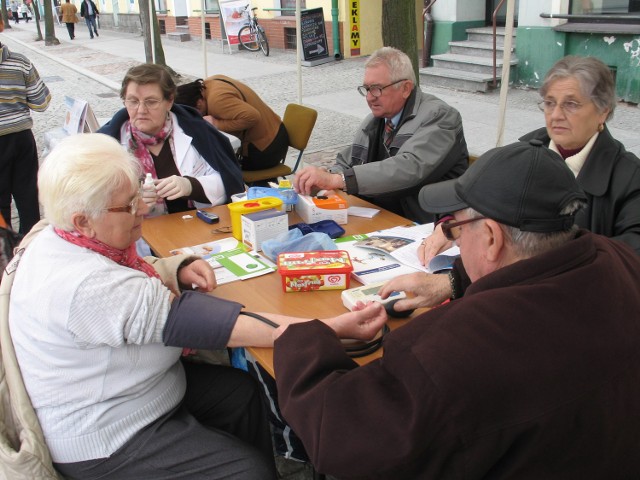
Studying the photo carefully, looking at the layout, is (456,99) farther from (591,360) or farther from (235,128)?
(591,360)

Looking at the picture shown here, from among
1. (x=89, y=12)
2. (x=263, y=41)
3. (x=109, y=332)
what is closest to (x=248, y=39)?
(x=263, y=41)

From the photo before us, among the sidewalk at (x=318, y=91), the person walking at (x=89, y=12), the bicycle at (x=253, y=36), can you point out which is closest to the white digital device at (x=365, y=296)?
the sidewalk at (x=318, y=91)

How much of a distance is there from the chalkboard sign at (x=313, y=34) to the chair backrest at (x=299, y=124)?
27.2 ft

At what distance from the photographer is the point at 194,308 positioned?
6.23 ft

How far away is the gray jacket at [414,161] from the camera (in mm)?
3234

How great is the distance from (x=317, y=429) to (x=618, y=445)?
24.0 inches

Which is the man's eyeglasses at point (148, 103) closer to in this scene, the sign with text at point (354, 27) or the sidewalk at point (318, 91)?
the sidewalk at point (318, 91)

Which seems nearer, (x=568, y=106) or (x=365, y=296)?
(x=365, y=296)

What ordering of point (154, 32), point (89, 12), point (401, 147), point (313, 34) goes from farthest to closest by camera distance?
point (89, 12), point (313, 34), point (154, 32), point (401, 147)

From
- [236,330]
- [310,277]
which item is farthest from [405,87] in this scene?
[236,330]

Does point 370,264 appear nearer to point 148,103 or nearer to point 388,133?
point 388,133

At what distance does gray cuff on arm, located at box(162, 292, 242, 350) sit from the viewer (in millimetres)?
1845

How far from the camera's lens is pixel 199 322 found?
1884 millimetres

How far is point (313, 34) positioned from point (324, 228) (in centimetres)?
1127
